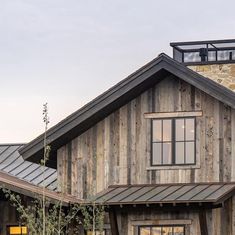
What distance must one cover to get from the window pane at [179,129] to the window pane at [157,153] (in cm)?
49

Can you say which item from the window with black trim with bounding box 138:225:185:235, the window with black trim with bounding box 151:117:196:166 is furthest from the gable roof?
the window with black trim with bounding box 138:225:185:235

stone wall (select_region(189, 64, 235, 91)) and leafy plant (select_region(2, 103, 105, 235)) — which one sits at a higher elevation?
stone wall (select_region(189, 64, 235, 91))

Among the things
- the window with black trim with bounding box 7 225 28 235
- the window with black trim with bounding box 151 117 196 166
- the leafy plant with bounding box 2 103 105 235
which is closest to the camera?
the leafy plant with bounding box 2 103 105 235

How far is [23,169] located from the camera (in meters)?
30.2

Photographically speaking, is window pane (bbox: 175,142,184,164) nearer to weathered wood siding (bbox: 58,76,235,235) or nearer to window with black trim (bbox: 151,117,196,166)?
window with black trim (bbox: 151,117,196,166)

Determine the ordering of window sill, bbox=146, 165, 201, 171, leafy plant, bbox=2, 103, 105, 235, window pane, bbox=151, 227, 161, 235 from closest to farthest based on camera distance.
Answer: leafy plant, bbox=2, 103, 105, 235
window pane, bbox=151, 227, 161, 235
window sill, bbox=146, 165, 201, 171

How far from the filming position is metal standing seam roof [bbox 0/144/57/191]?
94.1 ft

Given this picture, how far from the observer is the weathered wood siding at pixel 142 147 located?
84.1 ft

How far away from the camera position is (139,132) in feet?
86.8

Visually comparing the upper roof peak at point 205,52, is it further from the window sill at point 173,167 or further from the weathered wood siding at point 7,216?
the weathered wood siding at point 7,216

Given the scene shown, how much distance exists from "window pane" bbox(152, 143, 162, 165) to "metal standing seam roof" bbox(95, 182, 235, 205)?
610 millimetres

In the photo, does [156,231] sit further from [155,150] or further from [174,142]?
[174,142]

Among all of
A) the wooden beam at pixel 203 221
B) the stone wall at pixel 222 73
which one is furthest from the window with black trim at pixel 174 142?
the stone wall at pixel 222 73

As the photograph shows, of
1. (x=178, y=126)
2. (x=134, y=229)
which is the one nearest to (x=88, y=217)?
(x=134, y=229)
